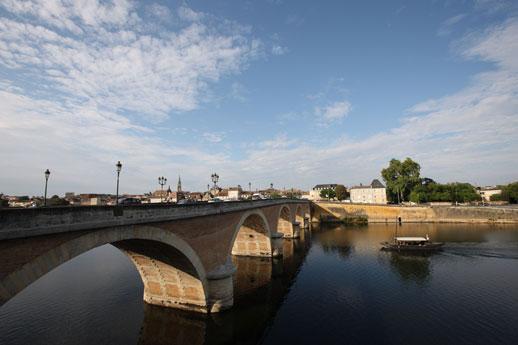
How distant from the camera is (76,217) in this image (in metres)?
10.3

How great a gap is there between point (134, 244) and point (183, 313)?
7.14 metres

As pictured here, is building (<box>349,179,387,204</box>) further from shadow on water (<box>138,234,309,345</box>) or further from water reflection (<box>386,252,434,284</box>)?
shadow on water (<box>138,234,309,345</box>)

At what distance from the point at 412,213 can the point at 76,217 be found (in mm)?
81598

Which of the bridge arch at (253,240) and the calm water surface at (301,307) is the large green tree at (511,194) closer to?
the calm water surface at (301,307)

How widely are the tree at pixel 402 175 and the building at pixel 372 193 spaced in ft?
51.7

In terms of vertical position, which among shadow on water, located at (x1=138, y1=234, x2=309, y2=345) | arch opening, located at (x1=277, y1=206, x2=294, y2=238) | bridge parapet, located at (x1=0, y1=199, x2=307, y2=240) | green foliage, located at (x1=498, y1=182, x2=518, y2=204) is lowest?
shadow on water, located at (x1=138, y1=234, x2=309, y2=345)

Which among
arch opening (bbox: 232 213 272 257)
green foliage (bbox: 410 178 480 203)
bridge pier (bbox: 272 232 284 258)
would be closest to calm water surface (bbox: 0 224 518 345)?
bridge pier (bbox: 272 232 284 258)

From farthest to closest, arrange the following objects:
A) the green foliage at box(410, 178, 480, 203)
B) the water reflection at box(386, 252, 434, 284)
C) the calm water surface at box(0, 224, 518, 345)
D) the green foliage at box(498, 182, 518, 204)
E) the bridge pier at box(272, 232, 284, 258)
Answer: the green foliage at box(498, 182, 518, 204) < the green foliage at box(410, 178, 480, 203) < the bridge pier at box(272, 232, 284, 258) < the water reflection at box(386, 252, 434, 284) < the calm water surface at box(0, 224, 518, 345)

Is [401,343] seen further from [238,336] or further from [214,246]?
[214,246]

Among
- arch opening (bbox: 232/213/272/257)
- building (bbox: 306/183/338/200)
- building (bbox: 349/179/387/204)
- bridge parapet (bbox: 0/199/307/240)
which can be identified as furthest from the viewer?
building (bbox: 306/183/338/200)

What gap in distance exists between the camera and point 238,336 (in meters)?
17.9

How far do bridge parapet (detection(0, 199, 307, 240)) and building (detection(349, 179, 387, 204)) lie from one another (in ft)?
330

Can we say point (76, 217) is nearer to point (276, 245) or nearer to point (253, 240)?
point (253, 240)

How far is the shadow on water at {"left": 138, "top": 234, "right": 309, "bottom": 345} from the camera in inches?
686
